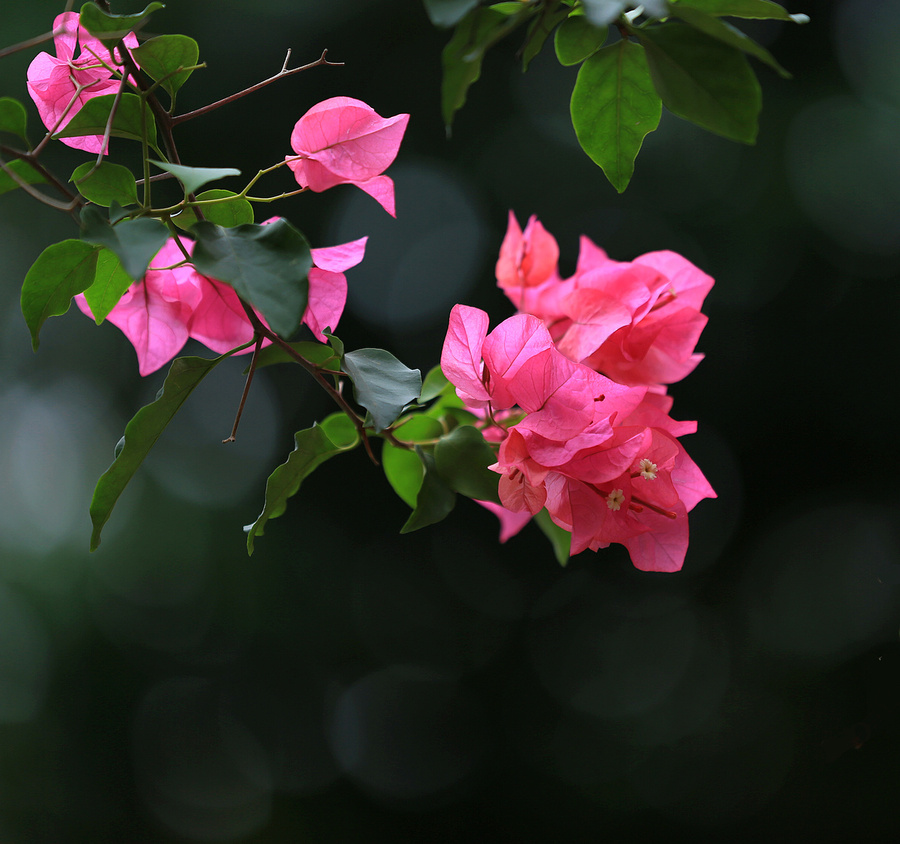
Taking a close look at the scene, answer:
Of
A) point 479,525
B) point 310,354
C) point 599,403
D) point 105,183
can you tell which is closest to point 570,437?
point 599,403

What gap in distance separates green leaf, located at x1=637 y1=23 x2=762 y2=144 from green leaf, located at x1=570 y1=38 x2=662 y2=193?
3.2 inches

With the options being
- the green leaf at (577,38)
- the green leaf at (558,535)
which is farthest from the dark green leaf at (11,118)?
the green leaf at (558,535)

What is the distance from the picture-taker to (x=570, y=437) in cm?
37

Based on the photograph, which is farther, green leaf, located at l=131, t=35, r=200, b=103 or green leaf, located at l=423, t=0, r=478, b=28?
green leaf, located at l=131, t=35, r=200, b=103

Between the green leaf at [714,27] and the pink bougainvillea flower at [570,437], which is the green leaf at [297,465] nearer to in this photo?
the pink bougainvillea flower at [570,437]

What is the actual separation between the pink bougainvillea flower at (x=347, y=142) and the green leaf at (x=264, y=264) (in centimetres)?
9

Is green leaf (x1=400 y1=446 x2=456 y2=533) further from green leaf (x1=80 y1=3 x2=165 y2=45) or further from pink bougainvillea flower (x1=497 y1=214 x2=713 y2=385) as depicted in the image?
green leaf (x1=80 y1=3 x2=165 y2=45)

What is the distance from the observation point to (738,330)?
2.94 metres

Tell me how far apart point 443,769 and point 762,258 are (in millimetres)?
2710

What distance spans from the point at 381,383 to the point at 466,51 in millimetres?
154

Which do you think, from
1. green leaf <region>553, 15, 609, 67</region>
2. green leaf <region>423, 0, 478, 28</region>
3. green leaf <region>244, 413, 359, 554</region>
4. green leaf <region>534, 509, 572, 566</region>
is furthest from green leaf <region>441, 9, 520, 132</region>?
green leaf <region>534, 509, 572, 566</region>

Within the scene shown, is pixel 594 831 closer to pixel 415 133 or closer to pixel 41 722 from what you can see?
pixel 41 722

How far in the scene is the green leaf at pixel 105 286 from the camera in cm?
36

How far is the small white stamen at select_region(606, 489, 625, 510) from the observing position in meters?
0.39
